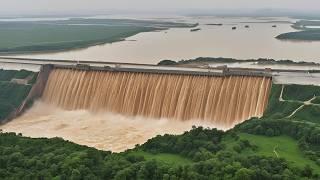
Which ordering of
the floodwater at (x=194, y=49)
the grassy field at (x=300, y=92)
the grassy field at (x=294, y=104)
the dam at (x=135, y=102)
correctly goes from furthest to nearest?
the floodwater at (x=194, y=49) → the dam at (x=135, y=102) → the grassy field at (x=300, y=92) → the grassy field at (x=294, y=104)

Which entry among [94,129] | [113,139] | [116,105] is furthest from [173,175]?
[116,105]

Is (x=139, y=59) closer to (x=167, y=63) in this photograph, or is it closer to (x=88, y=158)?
(x=167, y=63)

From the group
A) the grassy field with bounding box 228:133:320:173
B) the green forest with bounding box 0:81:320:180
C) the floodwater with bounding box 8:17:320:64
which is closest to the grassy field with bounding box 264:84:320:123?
the green forest with bounding box 0:81:320:180

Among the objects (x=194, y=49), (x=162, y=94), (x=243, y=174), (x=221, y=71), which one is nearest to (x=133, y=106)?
(x=162, y=94)

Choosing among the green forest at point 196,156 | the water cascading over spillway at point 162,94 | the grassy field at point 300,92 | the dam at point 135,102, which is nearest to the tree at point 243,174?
the green forest at point 196,156

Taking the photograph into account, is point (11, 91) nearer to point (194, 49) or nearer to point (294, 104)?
point (294, 104)

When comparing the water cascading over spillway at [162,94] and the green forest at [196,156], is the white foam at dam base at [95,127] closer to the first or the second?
the water cascading over spillway at [162,94]
